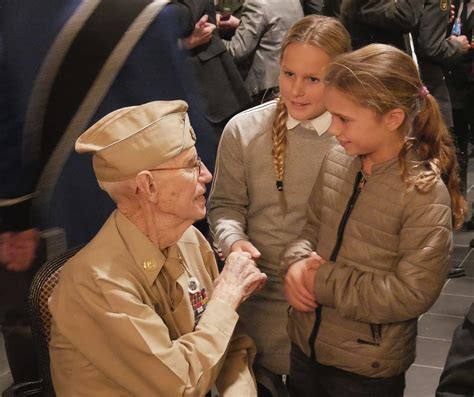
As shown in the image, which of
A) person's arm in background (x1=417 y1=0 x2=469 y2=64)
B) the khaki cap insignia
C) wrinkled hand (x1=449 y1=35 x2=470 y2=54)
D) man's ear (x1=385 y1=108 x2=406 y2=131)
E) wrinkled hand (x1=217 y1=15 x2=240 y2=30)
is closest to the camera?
the khaki cap insignia

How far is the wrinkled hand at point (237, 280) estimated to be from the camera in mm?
2049

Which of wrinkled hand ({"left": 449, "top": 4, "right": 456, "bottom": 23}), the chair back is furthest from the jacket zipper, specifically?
wrinkled hand ({"left": 449, "top": 4, "right": 456, "bottom": 23})

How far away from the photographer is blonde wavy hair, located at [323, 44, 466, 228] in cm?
204

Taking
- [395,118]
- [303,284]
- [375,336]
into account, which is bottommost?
[375,336]

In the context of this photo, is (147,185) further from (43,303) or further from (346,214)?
(346,214)

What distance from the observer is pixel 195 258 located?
7.31 feet

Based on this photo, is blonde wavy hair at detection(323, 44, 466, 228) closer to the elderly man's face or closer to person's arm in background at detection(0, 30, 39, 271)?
the elderly man's face

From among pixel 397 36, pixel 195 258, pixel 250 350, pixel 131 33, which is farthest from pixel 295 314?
pixel 397 36

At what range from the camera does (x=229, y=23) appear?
5137 millimetres

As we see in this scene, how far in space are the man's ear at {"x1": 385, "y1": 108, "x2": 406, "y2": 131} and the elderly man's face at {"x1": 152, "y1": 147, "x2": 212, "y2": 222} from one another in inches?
19.7

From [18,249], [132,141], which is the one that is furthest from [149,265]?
[18,249]

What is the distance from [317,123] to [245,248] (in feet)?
1.43

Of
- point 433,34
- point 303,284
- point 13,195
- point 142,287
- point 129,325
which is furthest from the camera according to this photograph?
point 433,34

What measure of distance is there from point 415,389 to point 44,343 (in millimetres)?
2020
